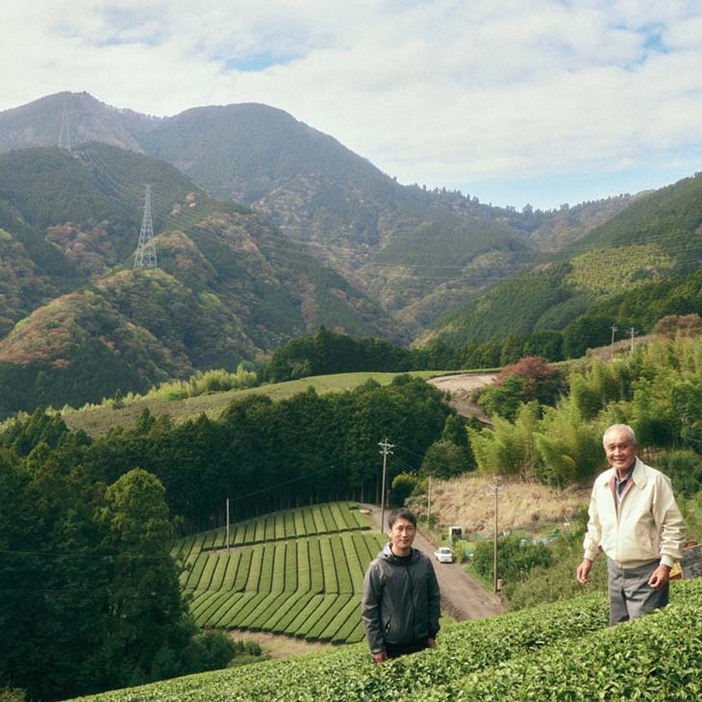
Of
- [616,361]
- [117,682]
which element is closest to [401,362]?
[616,361]

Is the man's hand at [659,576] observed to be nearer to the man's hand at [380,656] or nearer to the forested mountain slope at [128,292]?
the man's hand at [380,656]

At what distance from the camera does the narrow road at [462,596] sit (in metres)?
32.6

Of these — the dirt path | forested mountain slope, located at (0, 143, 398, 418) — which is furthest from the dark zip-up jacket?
forested mountain slope, located at (0, 143, 398, 418)

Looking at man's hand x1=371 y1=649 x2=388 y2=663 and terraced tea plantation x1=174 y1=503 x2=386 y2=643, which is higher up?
man's hand x1=371 y1=649 x2=388 y2=663

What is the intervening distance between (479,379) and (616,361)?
2301cm

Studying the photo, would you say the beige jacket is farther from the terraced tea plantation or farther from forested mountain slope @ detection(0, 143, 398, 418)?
forested mountain slope @ detection(0, 143, 398, 418)

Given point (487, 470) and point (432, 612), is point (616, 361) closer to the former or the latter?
point (487, 470)

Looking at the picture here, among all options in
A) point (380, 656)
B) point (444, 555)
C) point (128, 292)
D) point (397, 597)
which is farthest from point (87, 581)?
point (128, 292)

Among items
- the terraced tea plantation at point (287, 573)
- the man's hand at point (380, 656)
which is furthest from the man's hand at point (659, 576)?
the terraced tea plantation at point (287, 573)

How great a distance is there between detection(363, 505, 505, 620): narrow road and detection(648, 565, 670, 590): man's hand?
25.0 m

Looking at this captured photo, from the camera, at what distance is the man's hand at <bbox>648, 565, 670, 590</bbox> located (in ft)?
21.5

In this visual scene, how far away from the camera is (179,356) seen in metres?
116

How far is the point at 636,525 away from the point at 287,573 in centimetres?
3762

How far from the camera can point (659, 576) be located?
258 inches
